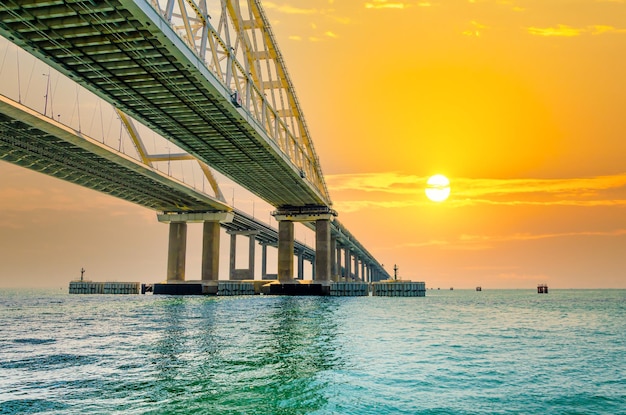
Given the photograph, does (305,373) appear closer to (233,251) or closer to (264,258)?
(233,251)

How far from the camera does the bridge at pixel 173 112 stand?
3312 cm

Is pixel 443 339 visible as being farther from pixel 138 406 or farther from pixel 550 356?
pixel 138 406

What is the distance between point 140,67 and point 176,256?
73315 mm

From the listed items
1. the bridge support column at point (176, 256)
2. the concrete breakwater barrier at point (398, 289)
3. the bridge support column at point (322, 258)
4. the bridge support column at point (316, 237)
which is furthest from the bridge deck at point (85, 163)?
the concrete breakwater barrier at point (398, 289)

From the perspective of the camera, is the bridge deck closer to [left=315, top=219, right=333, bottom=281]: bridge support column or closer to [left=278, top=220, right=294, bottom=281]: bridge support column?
[left=278, top=220, right=294, bottom=281]: bridge support column

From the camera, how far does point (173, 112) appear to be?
1976 inches

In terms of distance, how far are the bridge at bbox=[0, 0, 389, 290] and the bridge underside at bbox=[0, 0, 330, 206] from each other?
0.29 feet

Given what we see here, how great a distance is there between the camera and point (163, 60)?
1470 inches

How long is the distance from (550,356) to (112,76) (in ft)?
122

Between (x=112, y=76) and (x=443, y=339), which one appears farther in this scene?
(x=112, y=76)

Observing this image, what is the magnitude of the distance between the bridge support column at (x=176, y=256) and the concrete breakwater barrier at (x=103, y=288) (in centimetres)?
3070

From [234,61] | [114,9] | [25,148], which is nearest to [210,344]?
[114,9]

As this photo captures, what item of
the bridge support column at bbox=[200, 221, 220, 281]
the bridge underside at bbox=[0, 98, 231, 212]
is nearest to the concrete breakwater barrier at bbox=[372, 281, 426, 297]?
the bridge support column at bbox=[200, 221, 220, 281]

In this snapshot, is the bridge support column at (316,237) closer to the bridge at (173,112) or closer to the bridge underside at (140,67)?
the bridge at (173,112)
